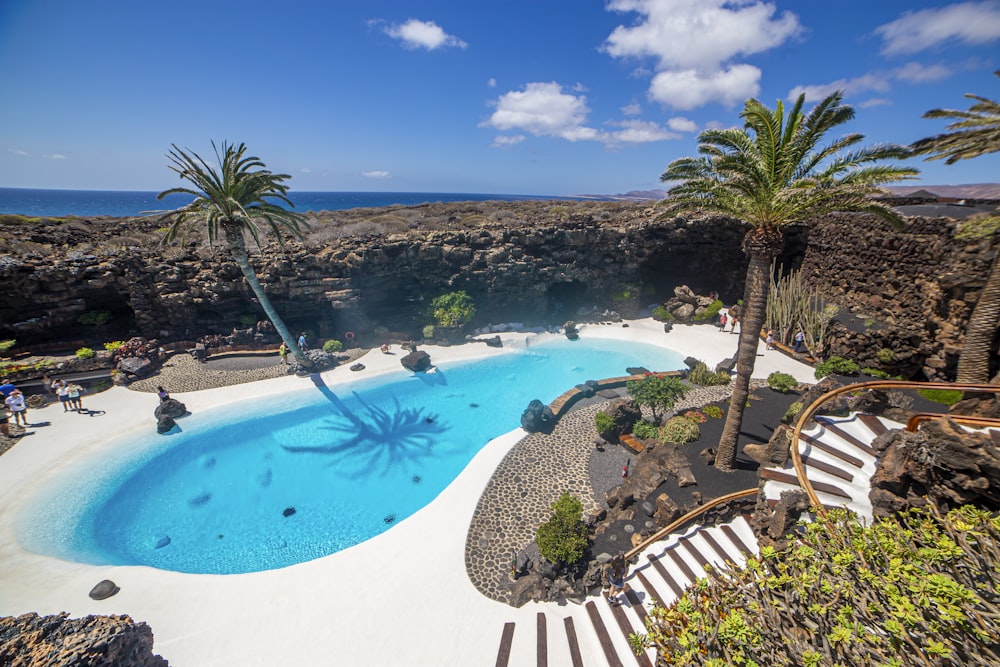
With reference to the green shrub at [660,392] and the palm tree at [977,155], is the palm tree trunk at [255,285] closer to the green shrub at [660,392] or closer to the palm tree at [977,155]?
the green shrub at [660,392]

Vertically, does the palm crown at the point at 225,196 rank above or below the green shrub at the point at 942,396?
above

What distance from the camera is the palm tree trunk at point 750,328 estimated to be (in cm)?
1093

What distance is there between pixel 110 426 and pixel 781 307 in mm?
41419

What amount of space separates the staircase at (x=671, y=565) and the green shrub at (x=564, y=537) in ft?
4.19

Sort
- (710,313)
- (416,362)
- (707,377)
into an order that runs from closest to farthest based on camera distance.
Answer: (707,377), (416,362), (710,313)

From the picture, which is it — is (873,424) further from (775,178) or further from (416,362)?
(416,362)

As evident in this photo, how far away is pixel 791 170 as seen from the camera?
34.5 ft

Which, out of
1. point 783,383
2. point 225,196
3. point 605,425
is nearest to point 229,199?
point 225,196

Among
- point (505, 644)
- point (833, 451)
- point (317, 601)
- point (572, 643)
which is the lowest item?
point (317, 601)

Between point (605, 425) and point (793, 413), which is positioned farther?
point (605, 425)

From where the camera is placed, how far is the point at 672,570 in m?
10.6

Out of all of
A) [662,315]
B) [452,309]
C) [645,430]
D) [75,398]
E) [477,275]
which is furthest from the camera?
[662,315]

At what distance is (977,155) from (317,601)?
27.0 metres

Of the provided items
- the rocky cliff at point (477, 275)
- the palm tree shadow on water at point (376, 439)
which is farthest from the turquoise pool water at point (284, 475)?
the rocky cliff at point (477, 275)
